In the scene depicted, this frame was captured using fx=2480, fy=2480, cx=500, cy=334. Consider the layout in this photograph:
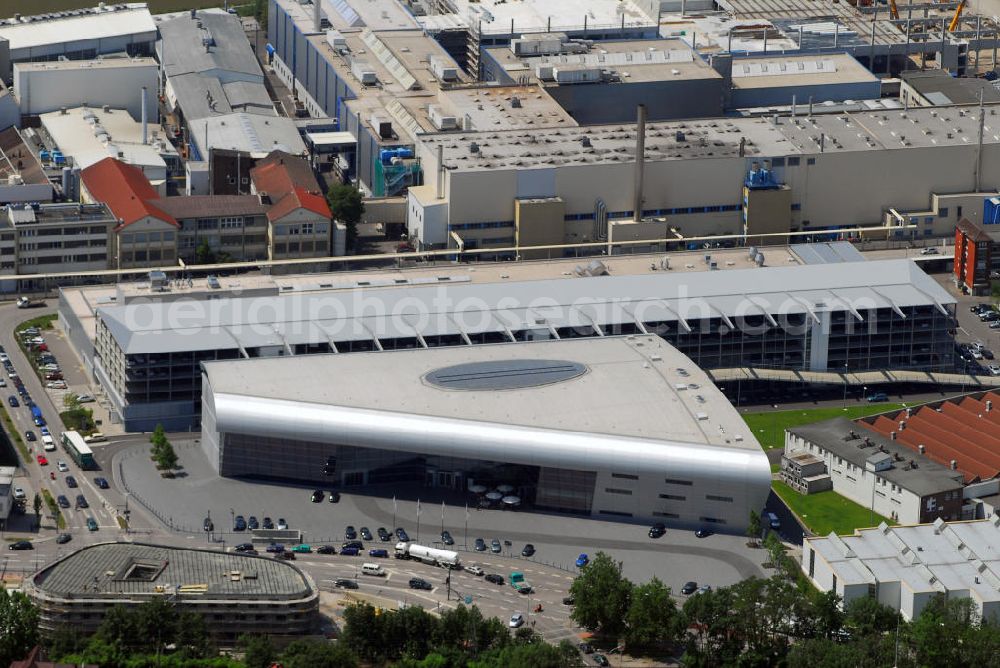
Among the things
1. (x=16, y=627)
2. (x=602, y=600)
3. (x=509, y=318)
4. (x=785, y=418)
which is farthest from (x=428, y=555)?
(x=785, y=418)

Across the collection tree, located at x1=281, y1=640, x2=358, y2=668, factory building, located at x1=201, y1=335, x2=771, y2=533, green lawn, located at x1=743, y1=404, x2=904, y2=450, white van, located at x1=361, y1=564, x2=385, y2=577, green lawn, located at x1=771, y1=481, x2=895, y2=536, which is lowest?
green lawn, located at x1=771, y1=481, x2=895, y2=536

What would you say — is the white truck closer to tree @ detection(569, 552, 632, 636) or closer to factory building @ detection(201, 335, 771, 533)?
factory building @ detection(201, 335, 771, 533)

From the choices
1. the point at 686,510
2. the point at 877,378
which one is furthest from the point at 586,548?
the point at 877,378

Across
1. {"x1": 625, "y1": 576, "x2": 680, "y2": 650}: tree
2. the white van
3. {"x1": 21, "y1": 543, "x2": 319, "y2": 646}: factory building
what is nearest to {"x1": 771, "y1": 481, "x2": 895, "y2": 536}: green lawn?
{"x1": 625, "y1": 576, "x2": 680, "y2": 650}: tree

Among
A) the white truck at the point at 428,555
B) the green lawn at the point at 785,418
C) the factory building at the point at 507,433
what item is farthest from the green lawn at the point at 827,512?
the white truck at the point at 428,555

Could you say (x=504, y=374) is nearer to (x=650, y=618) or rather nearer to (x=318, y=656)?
(x=650, y=618)

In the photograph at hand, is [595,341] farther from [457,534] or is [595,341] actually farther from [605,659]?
[605,659]

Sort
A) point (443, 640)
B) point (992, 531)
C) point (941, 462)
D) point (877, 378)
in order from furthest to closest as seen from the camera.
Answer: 1. point (877, 378)
2. point (941, 462)
3. point (992, 531)
4. point (443, 640)
